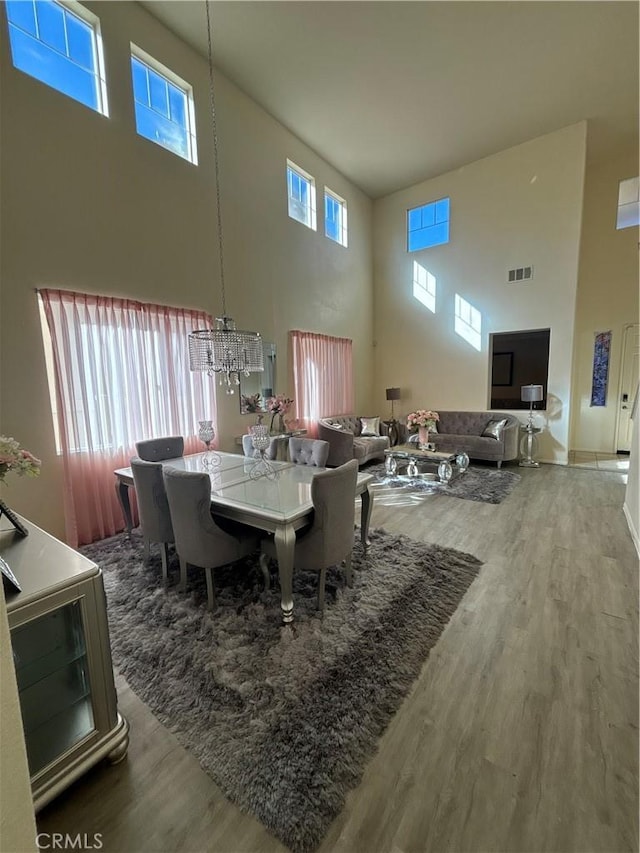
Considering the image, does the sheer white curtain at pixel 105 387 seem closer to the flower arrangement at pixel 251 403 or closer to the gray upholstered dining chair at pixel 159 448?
the gray upholstered dining chair at pixel 159 448

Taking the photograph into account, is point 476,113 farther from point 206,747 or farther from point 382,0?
point 206,747

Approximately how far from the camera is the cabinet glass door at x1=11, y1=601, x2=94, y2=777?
1271 mm

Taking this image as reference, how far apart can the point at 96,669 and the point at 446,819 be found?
1.34 metres

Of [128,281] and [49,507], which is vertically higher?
[128,281]

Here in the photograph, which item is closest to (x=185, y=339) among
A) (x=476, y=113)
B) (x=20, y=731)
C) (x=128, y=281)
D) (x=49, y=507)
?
(x=128, y=281)

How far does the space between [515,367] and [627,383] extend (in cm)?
321

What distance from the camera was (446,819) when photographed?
1.21m

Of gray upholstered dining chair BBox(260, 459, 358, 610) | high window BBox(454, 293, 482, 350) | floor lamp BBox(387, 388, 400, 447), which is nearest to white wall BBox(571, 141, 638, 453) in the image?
high window BBox(454, 293, 482, 350)

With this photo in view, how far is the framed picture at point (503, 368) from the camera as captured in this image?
961 centimetres

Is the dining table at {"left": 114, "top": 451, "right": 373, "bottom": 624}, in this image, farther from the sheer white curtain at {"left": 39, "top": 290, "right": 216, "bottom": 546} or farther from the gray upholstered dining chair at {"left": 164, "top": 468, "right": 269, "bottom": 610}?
the sheer white curtain at {"left": 39, "top": 290, "right": 216, "bottom": 546}

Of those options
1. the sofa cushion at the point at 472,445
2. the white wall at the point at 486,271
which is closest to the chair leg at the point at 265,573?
the sofa cushion at the point at 472,445

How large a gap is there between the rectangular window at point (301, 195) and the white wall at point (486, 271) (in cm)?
206

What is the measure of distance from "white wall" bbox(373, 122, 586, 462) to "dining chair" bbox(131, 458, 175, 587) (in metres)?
5.86

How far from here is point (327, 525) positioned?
221 centimetres
